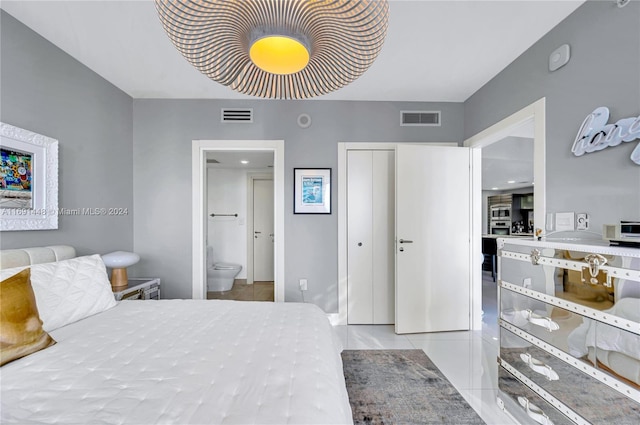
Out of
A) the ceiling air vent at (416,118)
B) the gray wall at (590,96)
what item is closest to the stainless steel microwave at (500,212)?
the ceiling air vent at (416,118)

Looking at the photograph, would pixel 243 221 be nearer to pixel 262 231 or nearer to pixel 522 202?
pixel 262 231

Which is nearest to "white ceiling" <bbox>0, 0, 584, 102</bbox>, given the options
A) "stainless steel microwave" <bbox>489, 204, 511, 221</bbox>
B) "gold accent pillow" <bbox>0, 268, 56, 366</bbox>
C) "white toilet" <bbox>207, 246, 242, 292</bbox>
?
"gold accent pillow" <bbox>0, 268, 56, 366</bbox>

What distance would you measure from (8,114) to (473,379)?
371 centimetres

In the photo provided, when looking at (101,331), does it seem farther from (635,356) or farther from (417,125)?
(417,125)

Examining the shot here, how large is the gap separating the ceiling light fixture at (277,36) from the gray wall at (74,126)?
1.72 meters

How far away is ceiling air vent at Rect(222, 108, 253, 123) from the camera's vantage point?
3.03 m

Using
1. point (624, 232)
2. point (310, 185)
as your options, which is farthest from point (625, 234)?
point (310, 185)

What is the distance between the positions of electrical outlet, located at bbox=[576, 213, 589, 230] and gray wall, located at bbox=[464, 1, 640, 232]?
0.03 metres

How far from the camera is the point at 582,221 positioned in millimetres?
1673

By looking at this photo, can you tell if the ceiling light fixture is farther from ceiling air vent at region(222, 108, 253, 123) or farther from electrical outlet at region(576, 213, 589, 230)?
ceiling air vent at region(222, 108, 253, 123)

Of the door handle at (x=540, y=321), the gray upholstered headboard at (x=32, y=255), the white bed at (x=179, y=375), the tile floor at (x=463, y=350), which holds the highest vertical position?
the gray upholstered headboard at (x=32, y=255)

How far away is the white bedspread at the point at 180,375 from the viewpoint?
0.84 meters

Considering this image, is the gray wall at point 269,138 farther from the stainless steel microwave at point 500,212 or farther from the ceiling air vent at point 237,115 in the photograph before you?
the stainless steel microwave at point 500,212

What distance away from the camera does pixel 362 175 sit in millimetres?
3088
